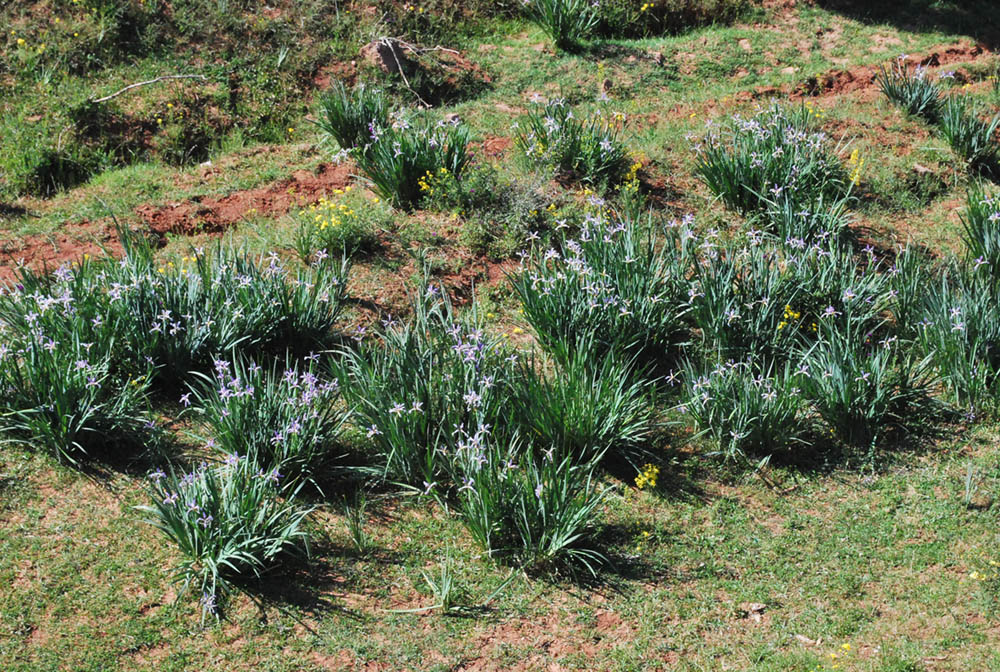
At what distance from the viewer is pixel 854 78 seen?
9820mm

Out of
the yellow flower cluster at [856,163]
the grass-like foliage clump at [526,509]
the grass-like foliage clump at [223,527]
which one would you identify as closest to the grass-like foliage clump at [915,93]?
the yellow flower cluster at [856,163]

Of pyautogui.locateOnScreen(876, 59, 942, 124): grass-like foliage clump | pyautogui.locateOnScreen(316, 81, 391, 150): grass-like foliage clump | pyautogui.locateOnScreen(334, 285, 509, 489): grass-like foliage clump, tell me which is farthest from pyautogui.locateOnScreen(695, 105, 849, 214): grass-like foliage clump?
pyautogui.locateOnScreen(334, 285, 509, 489): grass-like foliage clump

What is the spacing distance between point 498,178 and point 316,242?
1548 mm

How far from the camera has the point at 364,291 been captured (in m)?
7.07

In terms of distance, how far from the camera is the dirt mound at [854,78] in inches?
380

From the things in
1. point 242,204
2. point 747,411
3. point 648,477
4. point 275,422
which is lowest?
point 648,477

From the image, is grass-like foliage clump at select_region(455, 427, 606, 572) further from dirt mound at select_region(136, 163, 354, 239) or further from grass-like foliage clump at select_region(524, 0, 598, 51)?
grass-like foliage clump at select_region(524, 0, 598, 51)

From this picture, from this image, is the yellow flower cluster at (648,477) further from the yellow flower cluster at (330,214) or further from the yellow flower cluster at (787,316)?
the yellow flower cluster at (330,214)

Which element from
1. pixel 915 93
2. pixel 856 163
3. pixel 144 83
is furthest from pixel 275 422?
pixel 915 93

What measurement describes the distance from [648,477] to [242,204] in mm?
3943

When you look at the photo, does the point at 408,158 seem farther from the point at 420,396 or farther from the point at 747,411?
the point at 747,411

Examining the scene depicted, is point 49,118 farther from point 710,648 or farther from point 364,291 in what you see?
point 710,648

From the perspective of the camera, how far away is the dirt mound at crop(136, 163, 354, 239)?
303 inches

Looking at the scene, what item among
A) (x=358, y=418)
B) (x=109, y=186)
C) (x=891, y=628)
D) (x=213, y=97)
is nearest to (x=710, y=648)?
(x=891, y=628)
